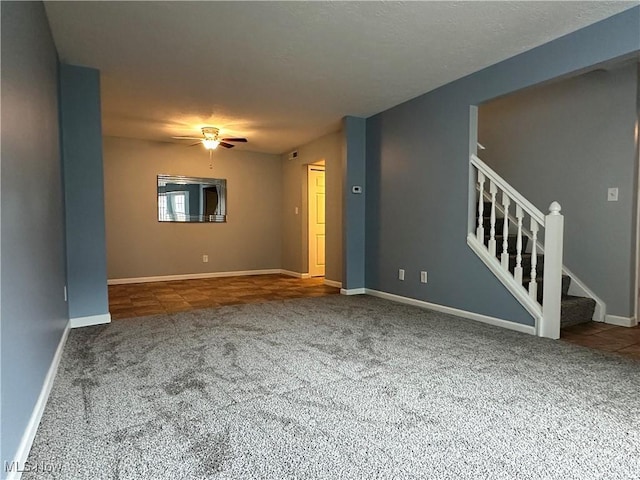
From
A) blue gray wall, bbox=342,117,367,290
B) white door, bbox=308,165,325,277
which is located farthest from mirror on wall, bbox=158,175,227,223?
blue gray wall, bbox=342,117,367,290

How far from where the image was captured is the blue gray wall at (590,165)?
3332 millimetres

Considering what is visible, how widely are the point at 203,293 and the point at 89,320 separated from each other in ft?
5.66

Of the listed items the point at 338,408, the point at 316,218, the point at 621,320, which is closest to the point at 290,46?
the point at 338,408

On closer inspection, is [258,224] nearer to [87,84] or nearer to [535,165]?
[87,84]

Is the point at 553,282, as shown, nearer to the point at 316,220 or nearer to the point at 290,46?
the point at 290,46

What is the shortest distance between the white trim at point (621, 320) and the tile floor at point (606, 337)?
2.4 inches

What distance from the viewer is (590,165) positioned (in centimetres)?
357

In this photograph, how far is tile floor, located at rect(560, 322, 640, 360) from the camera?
2.67 meters

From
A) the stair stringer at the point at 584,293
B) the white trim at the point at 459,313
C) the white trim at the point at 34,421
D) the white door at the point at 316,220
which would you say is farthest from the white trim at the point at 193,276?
the stair stringer at the point at 584,293

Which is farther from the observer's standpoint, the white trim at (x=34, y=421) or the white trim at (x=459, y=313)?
the white trim at (x=459, y=313)

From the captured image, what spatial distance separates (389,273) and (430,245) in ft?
2.52

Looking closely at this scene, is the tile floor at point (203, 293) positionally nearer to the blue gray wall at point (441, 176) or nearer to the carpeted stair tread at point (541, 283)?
the blue gray wall at point (441, 176)

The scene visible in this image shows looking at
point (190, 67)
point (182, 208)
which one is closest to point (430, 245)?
point (190, 67)

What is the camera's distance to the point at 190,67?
3.25m
